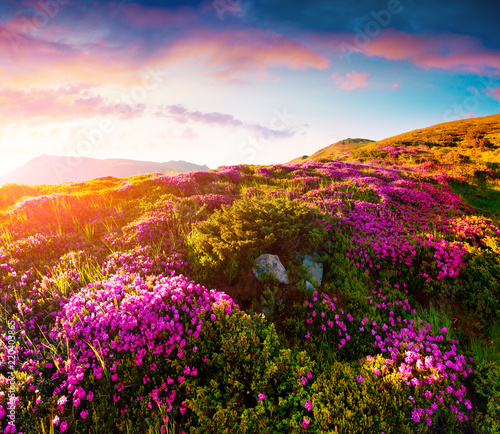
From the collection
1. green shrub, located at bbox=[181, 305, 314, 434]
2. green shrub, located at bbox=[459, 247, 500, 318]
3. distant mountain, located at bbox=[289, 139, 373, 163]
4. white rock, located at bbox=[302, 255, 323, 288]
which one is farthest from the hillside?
distant mountain, located at bbox=[289, 139, 373, 163]

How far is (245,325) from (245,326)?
35mm

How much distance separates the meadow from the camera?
3.32m

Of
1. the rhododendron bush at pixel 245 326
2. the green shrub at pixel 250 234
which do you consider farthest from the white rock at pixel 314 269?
the green shrub at pixel 250 234

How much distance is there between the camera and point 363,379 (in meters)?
3.84

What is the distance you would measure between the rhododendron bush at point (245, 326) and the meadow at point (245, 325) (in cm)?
3

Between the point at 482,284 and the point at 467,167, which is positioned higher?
the point at 467,167

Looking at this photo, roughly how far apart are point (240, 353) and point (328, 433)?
153cm

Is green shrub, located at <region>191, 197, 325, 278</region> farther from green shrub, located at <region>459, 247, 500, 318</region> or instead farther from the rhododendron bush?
green shrub, located at <region>459, 247, 500, 318</region>

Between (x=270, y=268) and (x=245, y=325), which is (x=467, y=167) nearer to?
(x=270, y=268)

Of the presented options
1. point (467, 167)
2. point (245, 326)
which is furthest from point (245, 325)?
point (467, 167)

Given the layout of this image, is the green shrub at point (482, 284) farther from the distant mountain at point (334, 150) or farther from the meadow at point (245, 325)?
the distant mountain at point (334, 150)

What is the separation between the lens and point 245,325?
14.1 ft

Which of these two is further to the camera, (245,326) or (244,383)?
(245,326)

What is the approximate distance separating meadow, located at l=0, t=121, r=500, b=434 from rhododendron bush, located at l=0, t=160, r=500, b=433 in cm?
3
